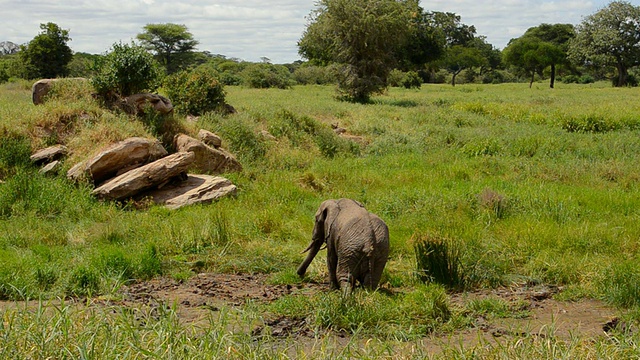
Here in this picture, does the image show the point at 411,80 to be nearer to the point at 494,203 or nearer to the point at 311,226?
the point at 494,203

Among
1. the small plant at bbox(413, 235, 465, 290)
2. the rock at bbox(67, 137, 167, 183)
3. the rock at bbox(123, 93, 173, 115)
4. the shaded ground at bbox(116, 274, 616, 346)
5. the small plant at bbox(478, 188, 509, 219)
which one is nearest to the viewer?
the shaded ground at bbox(116, 274, 616, 346)

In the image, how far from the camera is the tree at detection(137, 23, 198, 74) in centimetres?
5538

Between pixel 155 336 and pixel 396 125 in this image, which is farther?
pixel 396 125

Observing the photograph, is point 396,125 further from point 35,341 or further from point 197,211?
point 35,341

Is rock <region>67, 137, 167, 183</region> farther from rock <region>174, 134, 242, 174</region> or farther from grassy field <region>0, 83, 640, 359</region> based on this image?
rock <region>174, 134, 242, 174</region>

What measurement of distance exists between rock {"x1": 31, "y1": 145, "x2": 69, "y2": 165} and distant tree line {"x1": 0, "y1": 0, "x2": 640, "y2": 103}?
3.16 metres

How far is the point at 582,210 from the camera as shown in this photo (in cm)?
1099

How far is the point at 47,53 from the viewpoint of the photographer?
31.1 metres

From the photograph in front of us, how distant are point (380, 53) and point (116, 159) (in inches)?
823

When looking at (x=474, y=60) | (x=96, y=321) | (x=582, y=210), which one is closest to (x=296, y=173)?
(x=582, y=210)

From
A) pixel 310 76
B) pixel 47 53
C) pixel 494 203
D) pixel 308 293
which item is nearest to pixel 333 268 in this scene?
pixel 308 293

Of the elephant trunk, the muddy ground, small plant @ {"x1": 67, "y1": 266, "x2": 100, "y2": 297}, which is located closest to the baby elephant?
the elephant trunk

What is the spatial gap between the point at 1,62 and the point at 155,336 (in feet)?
122

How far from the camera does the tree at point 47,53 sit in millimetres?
30922
